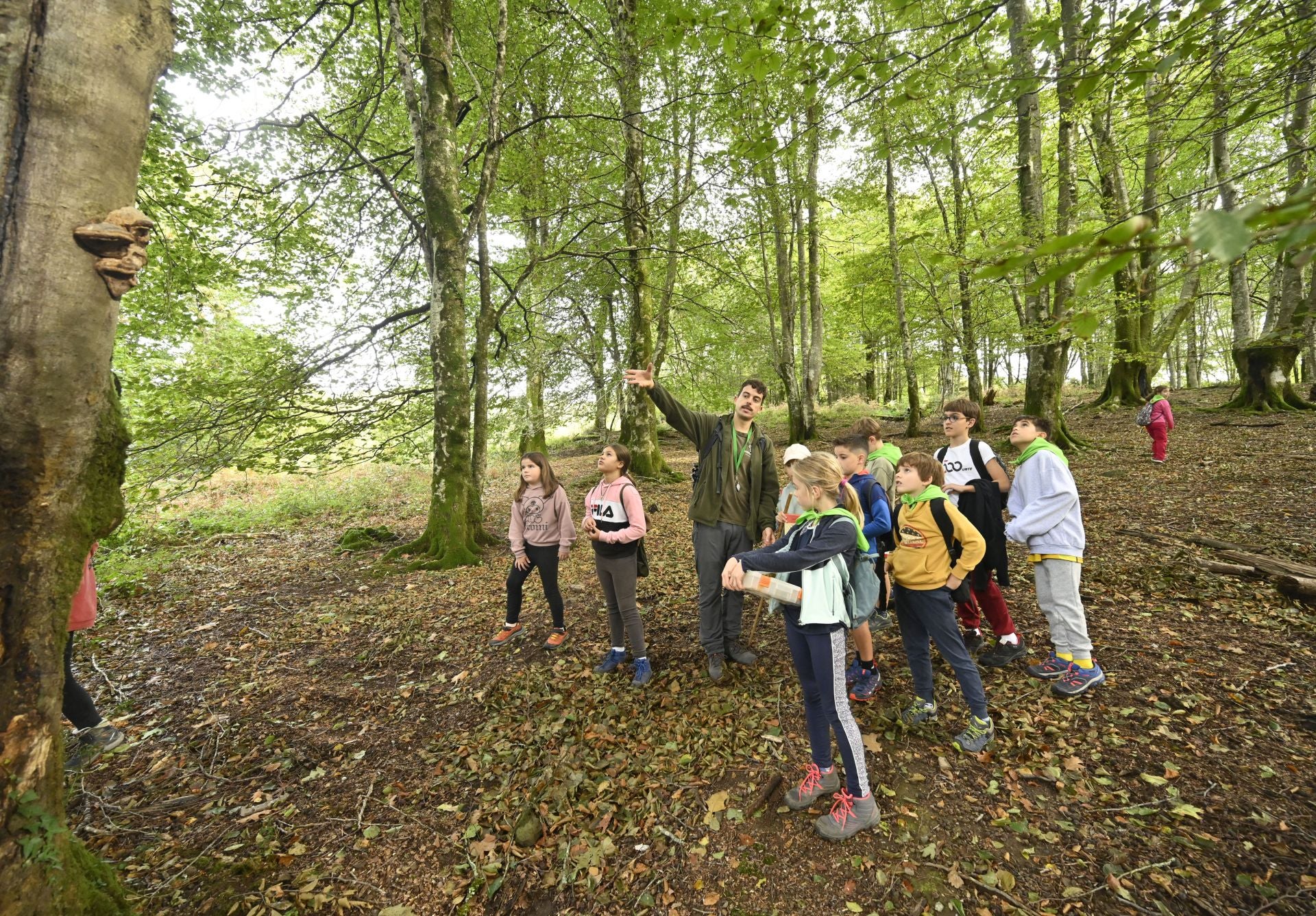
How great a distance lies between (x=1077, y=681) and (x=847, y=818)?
232cm

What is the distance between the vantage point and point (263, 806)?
3262 mm

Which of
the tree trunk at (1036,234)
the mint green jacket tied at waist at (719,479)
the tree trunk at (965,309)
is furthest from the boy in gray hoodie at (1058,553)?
the tree trunk at (965,309)

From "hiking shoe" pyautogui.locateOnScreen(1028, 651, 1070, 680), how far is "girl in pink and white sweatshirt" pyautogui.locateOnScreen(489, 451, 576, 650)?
162 inches

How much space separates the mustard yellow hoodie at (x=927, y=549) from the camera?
3.26 metres

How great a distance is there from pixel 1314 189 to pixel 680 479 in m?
11.1

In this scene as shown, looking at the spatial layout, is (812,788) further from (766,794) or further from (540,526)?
(540,526)

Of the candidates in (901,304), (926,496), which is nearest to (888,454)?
(926,496)

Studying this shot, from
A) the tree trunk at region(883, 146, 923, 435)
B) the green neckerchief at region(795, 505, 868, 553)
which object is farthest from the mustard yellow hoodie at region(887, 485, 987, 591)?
the tree trunk at region(883, 146, 923, 435)

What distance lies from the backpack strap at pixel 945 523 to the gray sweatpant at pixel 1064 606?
0.96 metres

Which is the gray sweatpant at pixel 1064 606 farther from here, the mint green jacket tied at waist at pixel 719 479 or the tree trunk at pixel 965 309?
the tree trunk at pixel 965 309

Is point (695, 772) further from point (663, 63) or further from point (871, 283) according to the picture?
point (871, 283)

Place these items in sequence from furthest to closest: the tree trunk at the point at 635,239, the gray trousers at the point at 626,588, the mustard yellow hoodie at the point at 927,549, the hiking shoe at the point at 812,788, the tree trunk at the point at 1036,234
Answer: the tree trunk at the point at 635,239, the tree trunk at the point at 1036,234, the gray trousers at the point at 626,588, the mustard yellow hoodie at the point at 927,549, the hiking shoe at the point at 812,788

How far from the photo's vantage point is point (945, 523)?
338 centimetres

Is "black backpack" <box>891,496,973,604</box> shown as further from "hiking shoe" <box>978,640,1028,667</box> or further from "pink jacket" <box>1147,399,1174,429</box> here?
"pink jacket" <box>1147,399,1174,429</box>
